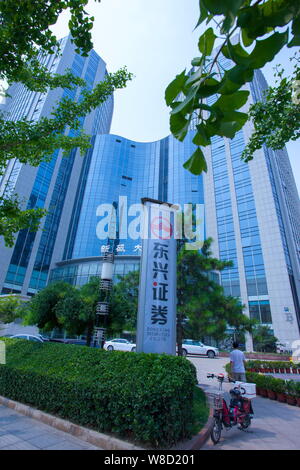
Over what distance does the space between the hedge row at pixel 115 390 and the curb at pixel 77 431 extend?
12cm

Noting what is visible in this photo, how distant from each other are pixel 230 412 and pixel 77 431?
2.66 m

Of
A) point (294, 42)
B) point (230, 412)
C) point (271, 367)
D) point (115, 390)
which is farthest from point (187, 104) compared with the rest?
point (271, 367)

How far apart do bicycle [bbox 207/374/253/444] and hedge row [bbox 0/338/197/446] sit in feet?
1.34

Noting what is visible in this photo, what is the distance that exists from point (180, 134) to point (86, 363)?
5.09 meters

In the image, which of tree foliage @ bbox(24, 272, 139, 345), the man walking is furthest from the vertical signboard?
tree foliage @ bbox(24, 272, 139, 345)

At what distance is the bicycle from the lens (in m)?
3.89

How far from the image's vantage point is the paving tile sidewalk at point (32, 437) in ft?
11.4

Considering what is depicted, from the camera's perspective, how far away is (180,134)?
3.10 feet

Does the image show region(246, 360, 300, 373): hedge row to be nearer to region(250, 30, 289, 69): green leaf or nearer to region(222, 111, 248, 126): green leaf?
region(222, 111, 248, 126): green leaf

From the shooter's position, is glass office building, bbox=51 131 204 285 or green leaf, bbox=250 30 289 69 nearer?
green leaf, bbox=250 30 289 69

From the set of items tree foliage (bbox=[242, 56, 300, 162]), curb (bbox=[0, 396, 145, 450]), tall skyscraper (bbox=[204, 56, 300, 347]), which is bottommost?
curb (bbox=[0, 396, 145, 450])

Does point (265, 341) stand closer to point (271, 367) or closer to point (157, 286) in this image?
point (271, 367)

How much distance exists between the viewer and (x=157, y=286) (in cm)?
611
